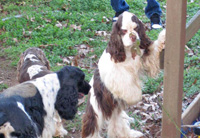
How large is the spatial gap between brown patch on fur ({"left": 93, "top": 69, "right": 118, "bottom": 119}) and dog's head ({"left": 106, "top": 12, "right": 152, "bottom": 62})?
1.58 ft

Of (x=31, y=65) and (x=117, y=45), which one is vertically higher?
(x=117, y=45)

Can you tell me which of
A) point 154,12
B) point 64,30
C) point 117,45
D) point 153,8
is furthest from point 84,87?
point 64,30

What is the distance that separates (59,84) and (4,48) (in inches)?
145

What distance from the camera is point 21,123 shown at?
3.97m

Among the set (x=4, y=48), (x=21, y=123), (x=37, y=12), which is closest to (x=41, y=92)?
(x=21, y=123)

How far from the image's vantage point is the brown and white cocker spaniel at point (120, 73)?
177 inches

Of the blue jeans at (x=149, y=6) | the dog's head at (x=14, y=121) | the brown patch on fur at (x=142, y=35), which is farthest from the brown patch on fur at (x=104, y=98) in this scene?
the blue jeans at (x=149, y=6)

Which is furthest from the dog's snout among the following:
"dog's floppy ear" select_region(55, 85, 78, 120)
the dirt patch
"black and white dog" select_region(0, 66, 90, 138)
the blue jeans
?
the blue jeans

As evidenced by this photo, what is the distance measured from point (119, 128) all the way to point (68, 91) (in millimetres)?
977

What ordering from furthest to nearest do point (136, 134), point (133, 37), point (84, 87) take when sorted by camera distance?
point (136, 134) < point (84, 87) < point (133, 37)

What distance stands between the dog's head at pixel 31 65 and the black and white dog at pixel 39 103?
704 millimetres

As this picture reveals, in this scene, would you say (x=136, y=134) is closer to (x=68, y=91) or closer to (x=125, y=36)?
(x=68, y=91)

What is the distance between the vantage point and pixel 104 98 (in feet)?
15.8

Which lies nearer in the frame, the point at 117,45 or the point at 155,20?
the point at 117,45
